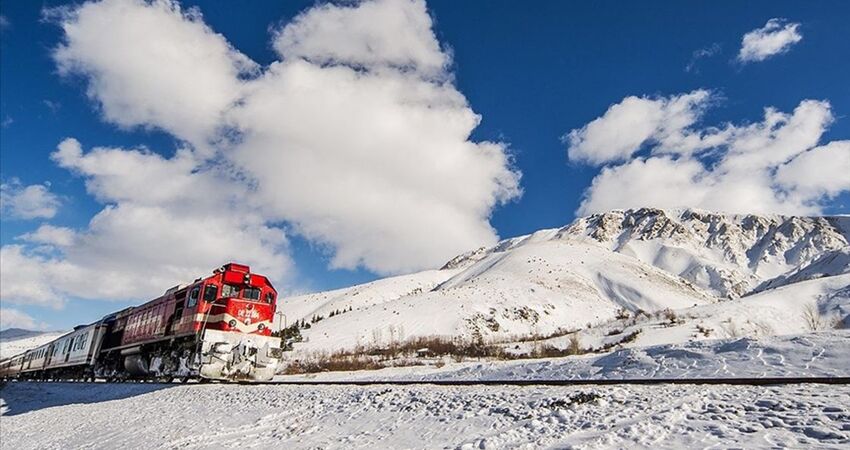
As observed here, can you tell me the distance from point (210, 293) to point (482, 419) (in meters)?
14.4

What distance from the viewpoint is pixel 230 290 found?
19.6m

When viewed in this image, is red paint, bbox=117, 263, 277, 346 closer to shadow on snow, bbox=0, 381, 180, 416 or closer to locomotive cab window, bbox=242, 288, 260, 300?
locomotive cab window, bbox=242, 288, 260, 300

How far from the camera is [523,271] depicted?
92.5 meters

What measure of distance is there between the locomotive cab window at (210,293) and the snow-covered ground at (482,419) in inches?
196

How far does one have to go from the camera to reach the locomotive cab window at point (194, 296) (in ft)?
61.9

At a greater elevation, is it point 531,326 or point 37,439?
point 531,326

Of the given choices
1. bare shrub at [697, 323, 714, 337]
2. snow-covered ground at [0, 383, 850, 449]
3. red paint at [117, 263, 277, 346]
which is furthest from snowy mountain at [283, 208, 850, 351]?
snow-covered ground at [0, 383, 850, 449]

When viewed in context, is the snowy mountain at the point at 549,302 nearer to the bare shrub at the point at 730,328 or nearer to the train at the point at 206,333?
the bare shrub at the point at 730,328

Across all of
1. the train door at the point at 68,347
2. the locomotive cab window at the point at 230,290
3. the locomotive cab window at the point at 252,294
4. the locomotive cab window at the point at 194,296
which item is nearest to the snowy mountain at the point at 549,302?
the locomotive cab window at the point at 252,294

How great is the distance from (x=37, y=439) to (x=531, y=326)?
57.6 metres

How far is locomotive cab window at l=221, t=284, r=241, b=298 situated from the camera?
A: 1934cm

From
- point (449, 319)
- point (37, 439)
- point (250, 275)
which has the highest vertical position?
point (449, 319)

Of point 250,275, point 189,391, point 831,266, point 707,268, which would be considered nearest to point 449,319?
point 250,275

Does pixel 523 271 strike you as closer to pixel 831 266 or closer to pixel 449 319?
pixel 449 319
